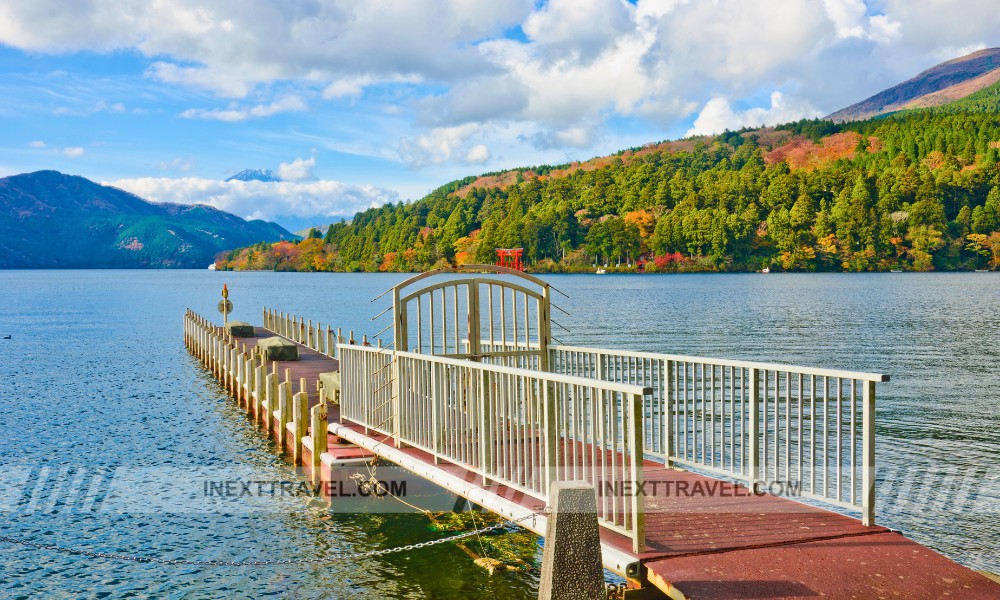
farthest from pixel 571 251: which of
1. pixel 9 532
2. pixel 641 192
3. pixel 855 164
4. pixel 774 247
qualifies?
pixel 9 532

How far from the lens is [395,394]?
10336 mm

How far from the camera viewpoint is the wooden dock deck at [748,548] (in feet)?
18.9

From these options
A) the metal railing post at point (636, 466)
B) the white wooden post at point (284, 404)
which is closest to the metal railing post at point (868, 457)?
the metal railing post at point (636, 466)

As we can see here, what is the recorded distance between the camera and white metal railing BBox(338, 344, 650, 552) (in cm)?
646

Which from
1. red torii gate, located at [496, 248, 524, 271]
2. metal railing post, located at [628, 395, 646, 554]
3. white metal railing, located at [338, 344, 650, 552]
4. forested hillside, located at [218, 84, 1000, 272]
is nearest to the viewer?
metal railing post, located at [628, 395, 646, 554]

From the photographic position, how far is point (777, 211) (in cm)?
14375

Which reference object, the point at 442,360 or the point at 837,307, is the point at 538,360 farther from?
the point at 837,307

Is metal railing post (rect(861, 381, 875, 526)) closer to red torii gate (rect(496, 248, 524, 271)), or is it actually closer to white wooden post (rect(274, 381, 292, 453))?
white wooden post (rect(274, 381, 292, 453))

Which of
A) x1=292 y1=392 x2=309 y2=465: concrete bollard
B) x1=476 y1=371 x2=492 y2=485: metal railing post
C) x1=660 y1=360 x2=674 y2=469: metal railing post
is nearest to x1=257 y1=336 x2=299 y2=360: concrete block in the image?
x1=292 y1=392 x2=309 y2=465: concrete bollard

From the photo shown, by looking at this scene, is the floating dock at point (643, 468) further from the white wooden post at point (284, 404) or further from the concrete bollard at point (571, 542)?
the white wooden post at point (284, 404)

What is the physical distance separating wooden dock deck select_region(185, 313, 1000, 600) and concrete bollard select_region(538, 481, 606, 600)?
0.74m

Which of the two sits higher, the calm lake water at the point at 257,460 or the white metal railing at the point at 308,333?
the white metal railing at the point at 308,333

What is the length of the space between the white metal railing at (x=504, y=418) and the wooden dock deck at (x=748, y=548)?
0.68ft

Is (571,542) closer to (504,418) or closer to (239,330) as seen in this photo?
(504,418)
